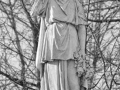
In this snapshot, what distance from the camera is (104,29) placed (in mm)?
14727

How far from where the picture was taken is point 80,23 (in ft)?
27.0

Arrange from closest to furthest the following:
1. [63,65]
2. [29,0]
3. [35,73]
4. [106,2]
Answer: [63,65]
[35,73]
[29,0]
[106,2]

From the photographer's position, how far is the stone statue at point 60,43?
789 cm

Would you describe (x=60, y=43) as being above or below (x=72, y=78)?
above

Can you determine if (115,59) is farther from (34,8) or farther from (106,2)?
(34,8)

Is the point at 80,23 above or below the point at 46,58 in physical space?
above

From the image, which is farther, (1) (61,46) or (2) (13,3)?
(2) (13,3)

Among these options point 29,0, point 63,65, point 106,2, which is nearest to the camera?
point 63,65

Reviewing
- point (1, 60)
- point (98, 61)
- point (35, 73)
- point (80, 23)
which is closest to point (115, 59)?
point (98, 61)

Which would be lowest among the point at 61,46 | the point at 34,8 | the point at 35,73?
the point at 35,73

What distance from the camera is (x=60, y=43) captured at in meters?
7.96

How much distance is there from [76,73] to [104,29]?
6.92m

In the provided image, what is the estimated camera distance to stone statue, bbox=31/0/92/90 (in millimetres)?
7895

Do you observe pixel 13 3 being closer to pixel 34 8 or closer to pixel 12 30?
pixel 12 30
